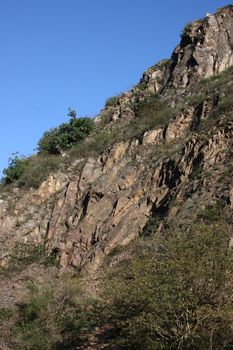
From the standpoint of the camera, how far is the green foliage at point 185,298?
13.4 meters

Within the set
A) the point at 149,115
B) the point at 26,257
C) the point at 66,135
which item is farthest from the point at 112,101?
the point at 26,257

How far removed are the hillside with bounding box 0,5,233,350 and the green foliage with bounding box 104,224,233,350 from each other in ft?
0.11

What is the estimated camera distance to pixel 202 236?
47.1 feet

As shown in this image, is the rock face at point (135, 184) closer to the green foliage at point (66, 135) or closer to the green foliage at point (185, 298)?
the green foliage at point (66, 135)

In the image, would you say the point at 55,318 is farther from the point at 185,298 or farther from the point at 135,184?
the point at 135,184

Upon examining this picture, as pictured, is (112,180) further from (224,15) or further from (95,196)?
(224,15)

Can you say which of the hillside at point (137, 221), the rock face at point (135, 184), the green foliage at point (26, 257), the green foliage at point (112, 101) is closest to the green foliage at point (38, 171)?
the hillside at point (137, 221)

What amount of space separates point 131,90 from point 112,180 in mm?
11335

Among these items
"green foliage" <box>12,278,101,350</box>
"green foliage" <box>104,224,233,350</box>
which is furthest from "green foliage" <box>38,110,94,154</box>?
"green foliage" <box>104,224,233,350</box>

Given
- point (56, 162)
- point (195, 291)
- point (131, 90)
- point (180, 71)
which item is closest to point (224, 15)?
point (180, 71)

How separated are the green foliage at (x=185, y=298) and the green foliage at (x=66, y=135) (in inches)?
788

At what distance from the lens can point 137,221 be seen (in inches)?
914

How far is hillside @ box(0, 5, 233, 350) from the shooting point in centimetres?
1377

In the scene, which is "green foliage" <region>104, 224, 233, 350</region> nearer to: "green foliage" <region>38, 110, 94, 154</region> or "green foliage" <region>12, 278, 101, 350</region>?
"green foliage" <region>12, 278, 101, 350</region>
